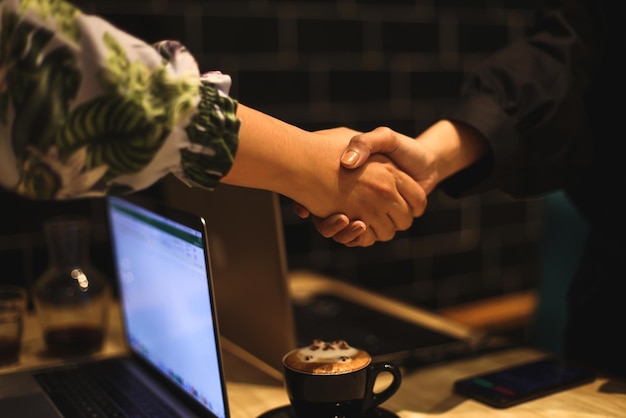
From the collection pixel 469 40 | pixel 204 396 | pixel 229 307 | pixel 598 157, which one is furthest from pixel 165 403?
pixel 469 40

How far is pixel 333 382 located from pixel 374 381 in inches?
2.6

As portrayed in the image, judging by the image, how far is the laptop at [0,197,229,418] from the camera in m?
1.05

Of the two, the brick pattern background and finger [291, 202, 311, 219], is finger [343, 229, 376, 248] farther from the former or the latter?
the brick pattern background

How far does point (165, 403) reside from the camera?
47.4 inches

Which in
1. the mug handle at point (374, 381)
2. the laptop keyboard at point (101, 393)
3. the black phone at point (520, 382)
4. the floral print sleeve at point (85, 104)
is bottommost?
the black phone at point (520, 382)

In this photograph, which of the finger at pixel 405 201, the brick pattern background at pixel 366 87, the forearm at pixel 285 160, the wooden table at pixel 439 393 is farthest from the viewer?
the brick pattern background at pixel 366 87

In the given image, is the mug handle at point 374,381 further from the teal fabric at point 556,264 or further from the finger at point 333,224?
the teal fabric at point 556,264

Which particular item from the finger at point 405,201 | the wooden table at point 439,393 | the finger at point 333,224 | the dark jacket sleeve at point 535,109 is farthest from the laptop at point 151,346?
the dark jacket sleeve at point 535,109

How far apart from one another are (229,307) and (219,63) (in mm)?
865

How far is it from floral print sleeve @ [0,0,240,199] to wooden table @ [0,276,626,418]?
469mm

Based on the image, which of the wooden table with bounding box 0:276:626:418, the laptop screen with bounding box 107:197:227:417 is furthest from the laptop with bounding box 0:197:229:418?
the wooden table with bounding box 0:276:626:418

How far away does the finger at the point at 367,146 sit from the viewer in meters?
1.16

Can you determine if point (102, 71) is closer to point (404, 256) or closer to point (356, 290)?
point (356, 290)

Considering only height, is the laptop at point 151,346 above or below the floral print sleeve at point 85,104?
below
